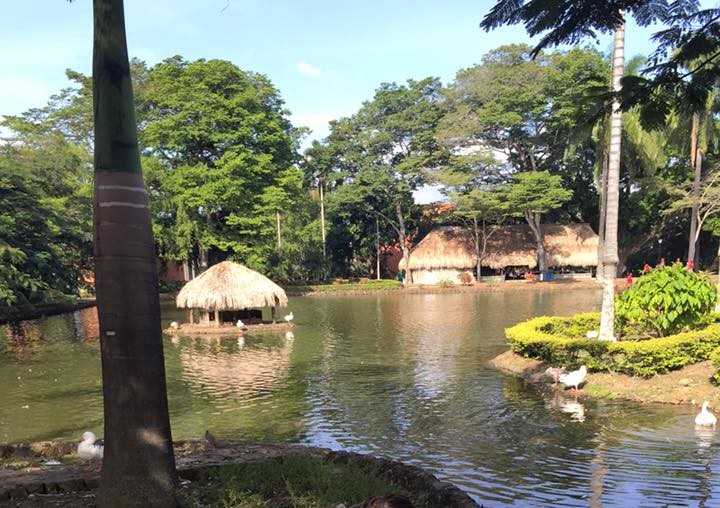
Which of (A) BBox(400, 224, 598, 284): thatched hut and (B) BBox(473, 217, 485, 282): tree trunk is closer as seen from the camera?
(B) BBox(473, 217, 485, 282): tree trunk

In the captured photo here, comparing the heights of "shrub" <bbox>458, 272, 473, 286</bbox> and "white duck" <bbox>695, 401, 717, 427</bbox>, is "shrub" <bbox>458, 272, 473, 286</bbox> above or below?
above

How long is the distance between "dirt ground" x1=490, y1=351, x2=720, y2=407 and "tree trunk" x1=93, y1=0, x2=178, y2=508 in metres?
8.31

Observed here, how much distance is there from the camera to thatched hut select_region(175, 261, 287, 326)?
64.8 feet

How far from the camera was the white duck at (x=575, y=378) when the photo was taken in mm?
10281

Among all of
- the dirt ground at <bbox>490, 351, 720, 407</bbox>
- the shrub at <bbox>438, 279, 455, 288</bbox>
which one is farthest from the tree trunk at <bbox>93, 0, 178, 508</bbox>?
the shrub at <bbox>438, 279, 455, 288</bbox>

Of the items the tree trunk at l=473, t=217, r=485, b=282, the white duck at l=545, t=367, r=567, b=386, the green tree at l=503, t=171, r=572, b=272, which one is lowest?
the white duck at l=545, t=367, r=567, b=386

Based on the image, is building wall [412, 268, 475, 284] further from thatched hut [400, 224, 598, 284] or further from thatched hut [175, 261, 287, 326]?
thatched hut [175, 261, 287, 326]

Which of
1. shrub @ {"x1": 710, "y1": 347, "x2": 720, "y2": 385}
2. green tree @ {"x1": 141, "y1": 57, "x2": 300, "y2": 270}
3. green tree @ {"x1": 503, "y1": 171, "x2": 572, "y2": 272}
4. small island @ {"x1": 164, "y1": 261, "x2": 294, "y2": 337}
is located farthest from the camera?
green tree @ {"x1": 503, "y1": 171, "x2": 572, "y2": 272}

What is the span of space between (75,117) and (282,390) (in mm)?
33965

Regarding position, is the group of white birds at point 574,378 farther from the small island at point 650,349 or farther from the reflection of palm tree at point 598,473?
the reflection of palm tree at point 598,473

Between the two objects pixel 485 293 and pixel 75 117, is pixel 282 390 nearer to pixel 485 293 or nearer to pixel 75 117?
pixel 485 293

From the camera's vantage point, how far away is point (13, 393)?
11641 mm

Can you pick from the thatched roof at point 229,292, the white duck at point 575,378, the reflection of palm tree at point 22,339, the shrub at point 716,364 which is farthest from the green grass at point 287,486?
the thatched roof at point 229,292

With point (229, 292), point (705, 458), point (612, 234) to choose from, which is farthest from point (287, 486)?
point (229, 292)
